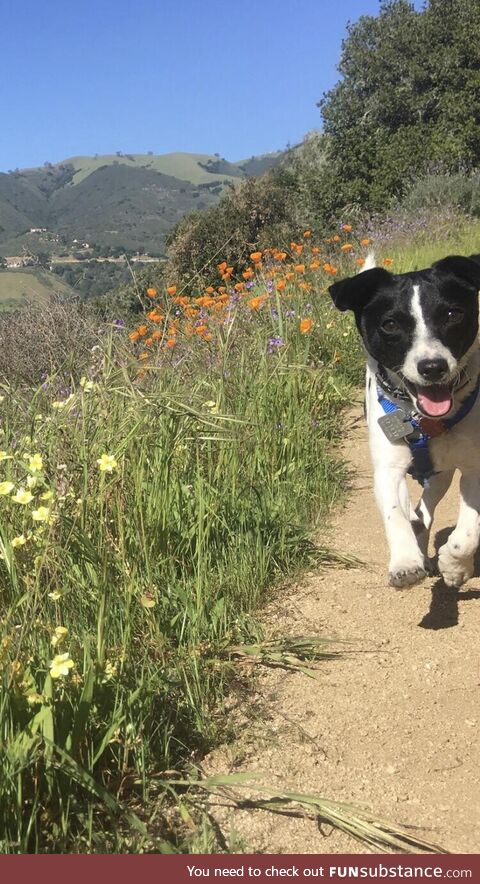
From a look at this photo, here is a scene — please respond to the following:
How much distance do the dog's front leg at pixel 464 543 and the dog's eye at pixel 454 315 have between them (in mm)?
641

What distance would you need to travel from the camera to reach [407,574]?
2.53 m

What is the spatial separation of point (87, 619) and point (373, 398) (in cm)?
166

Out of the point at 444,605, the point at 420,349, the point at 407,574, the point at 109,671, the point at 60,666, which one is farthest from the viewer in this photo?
the point at 444,605

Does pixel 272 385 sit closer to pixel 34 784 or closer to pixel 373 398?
pixel 373 398

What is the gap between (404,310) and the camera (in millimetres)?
2889

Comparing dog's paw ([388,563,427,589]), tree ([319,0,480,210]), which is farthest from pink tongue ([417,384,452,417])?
tree ([319,0,480,210])

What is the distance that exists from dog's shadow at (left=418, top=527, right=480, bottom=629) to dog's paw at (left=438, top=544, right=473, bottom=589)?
21 cm

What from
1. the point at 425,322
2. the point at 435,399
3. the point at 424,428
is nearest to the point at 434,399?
the point at 435,399

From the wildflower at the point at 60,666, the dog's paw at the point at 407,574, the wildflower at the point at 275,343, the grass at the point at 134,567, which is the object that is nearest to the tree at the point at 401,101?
the wildflower at the point at 275,343

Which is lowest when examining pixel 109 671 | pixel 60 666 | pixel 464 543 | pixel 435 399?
pixel 464 543

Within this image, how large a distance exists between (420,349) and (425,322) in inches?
5.3

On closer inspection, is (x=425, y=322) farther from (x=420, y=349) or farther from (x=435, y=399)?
(x=435, y=399)

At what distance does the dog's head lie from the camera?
109 inches

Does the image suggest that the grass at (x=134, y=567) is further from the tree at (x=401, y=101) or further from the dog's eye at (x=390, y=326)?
the tree at (x=401, y=101)
